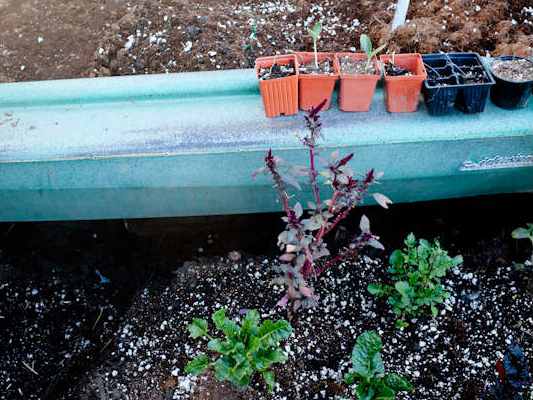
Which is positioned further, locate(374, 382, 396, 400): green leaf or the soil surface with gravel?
the soil surface with gravel

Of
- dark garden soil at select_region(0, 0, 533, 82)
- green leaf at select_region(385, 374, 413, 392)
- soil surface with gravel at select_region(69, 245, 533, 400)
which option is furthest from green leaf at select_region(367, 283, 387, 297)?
dark garden soil at select_region(0, 0, 533, 82)

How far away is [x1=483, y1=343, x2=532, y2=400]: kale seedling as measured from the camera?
6.87 feet

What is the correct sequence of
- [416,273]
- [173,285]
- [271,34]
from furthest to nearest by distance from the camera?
[271,34] < [173,285] < [416,273]

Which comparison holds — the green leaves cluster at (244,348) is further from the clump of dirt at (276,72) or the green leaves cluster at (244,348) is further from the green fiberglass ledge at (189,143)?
the clump of dirt at (276,72)

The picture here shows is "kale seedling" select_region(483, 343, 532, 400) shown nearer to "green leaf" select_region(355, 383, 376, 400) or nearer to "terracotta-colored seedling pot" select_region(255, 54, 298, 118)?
"green leaf" select_region(355, 383, 376, 400)

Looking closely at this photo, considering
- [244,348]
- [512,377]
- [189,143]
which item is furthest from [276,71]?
[512,377]

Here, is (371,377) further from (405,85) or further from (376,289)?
(405,85)

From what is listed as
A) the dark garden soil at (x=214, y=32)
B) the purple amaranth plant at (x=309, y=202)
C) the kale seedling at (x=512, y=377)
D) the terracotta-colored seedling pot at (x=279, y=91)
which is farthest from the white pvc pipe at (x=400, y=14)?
the kale seedling at (x=512, y=377)

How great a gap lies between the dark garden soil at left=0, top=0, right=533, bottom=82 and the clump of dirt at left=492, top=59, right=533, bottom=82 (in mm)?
447

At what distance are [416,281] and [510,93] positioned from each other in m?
0.87

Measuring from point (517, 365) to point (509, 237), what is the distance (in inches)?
25.0

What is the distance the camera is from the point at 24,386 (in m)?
2.21

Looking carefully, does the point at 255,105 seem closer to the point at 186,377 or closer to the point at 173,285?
the point at 173,285

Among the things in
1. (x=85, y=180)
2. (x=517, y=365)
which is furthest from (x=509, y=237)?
(x=85, y=180)
